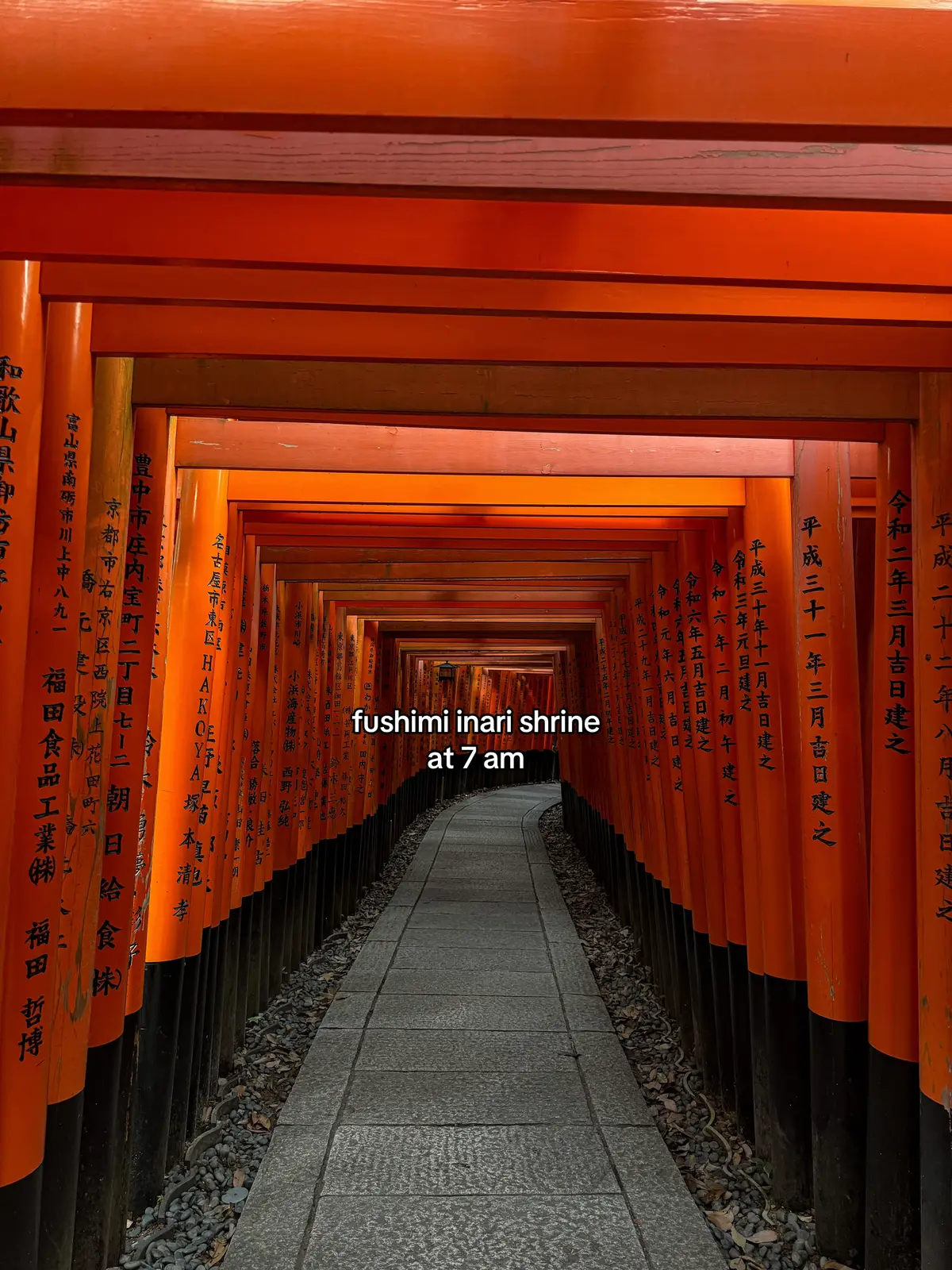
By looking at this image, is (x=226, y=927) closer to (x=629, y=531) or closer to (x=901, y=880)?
(x=629, y=531)

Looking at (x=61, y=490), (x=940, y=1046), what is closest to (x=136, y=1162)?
(x=61, y=490)

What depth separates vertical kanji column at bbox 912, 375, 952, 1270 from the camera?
2.68 metres

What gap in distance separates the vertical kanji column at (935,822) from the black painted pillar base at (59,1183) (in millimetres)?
2618

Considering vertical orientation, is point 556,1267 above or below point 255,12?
below

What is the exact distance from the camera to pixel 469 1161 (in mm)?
4105

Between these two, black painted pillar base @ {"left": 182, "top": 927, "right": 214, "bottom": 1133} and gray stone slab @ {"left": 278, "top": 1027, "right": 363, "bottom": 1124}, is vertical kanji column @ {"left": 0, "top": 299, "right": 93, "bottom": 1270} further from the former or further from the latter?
Result: gray stone slab @ {"left": 278, "top": 1027, "right": 363, "bottom": 1124}

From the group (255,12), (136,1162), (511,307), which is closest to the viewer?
(255,12)

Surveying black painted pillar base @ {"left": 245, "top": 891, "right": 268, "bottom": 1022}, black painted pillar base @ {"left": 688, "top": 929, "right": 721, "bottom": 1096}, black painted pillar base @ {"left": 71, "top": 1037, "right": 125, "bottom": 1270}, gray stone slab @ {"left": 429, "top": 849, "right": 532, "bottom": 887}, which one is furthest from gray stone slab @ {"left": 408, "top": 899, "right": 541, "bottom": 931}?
black painted pillar base @ {"left": 71, "top": 1037, "right": 125, "bottom": 1270}

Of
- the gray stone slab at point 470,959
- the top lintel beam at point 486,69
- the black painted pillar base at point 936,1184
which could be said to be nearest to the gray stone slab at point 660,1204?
the black painted pillar base at point 936,1184

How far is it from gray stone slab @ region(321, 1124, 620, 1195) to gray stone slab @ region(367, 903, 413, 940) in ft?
13.5

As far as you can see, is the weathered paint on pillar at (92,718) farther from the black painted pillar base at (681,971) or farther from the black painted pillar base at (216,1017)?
the black painted pillar base at (681,971)

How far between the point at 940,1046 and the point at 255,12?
123 inches

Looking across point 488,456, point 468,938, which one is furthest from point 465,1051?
point 488,456

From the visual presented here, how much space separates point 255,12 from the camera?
1.66m
